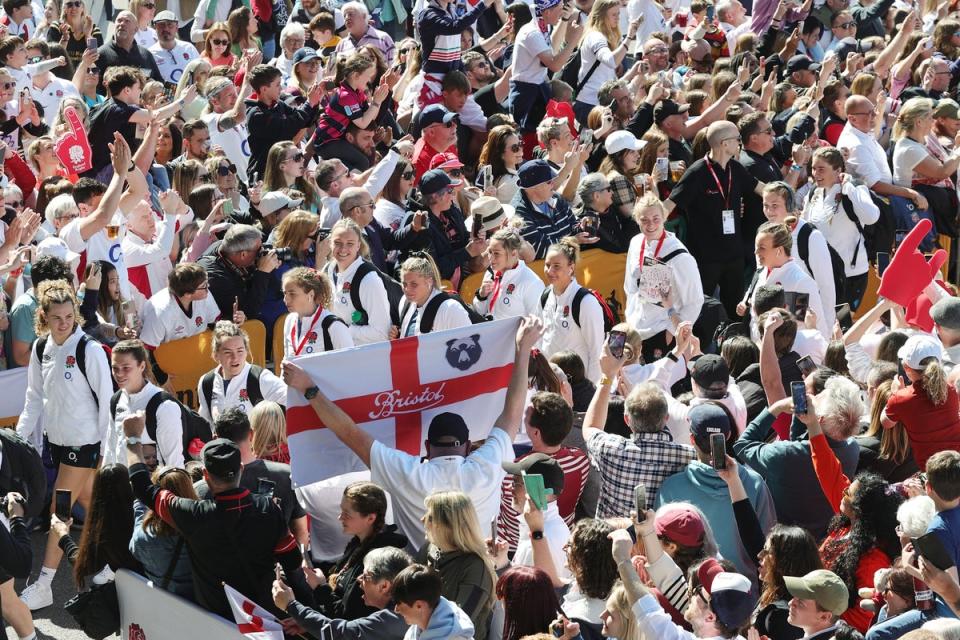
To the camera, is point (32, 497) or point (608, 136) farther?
point (608, 136)

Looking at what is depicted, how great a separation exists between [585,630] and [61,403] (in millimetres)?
3841

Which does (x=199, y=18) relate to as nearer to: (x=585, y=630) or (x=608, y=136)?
(x=608, y=136)

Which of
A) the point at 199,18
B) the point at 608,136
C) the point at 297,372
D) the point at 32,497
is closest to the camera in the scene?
the point at 297,372

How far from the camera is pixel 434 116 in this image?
11.6 meters

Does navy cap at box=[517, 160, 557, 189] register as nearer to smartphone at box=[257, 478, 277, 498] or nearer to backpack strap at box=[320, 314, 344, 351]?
backpack strap at box=[320, 314, 344, 351]

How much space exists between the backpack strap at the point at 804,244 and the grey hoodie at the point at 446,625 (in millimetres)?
5232

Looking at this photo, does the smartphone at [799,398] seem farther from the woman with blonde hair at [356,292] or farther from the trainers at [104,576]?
the woman with blonde hair at [356,292]

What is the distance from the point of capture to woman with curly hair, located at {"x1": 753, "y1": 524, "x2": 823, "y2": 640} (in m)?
5.46

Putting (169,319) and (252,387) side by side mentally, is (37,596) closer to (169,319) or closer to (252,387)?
(252,387)

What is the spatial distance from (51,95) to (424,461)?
7.61 metres

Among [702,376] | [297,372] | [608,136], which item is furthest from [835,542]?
[608,136]

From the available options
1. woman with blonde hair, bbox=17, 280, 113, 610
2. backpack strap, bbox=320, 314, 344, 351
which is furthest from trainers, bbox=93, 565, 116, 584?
backpack strap, bbox=320, 314, 344, 351

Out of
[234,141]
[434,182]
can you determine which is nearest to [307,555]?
[434,182]

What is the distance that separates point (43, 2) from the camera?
16.5 metres
